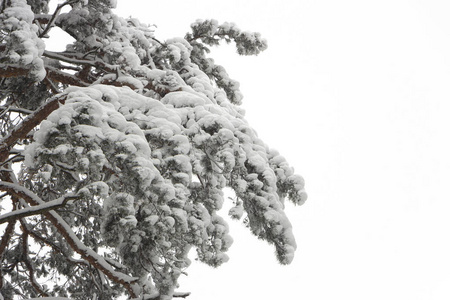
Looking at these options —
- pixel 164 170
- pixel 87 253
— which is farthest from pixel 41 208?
pixel 164 170

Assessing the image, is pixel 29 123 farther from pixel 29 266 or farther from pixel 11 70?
pixel 29 266

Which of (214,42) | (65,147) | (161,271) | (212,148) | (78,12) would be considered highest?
(214,42)

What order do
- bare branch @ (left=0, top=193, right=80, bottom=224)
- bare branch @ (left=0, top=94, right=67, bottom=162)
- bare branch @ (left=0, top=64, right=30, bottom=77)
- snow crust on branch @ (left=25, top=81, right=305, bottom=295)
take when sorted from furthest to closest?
1. bare branch @ (left=0, top=64, right=30, bottom=77)
2. bare branch @ (left=0, top=94, right=67, bottom=162)
3. bare branch @ (left=0, top=193, right=80, bottom=224)
4. snow crust on branch @ (left=25, top=81, right=305, bottom=295)

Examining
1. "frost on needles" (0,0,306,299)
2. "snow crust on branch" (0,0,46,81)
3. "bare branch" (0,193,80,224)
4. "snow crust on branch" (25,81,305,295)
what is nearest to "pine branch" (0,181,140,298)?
"frost on needles" (0,0,306,299)

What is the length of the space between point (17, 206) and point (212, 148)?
3881 millimetres

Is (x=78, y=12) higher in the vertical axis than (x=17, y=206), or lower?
higher

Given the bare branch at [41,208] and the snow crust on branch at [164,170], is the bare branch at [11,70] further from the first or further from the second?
the bare branch at [41,208]

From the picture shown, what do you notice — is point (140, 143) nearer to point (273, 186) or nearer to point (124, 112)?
point (124, 112)

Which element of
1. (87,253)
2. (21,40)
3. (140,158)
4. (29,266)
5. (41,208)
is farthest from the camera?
(29,266)

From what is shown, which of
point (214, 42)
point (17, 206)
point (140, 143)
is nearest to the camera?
point (140, 143)

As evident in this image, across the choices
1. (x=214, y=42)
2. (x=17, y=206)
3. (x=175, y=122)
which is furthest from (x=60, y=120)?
(x=214, y=42)

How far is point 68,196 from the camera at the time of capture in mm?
3078

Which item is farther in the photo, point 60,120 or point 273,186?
point 273,186

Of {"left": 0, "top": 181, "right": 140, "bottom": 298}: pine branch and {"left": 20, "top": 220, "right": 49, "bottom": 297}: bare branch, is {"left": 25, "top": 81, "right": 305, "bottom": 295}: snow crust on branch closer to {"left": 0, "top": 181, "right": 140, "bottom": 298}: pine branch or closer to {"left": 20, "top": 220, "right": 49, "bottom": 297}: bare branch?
{"left": 0, "top": 181, "right": 140, "bottom": 298}: pine branch
